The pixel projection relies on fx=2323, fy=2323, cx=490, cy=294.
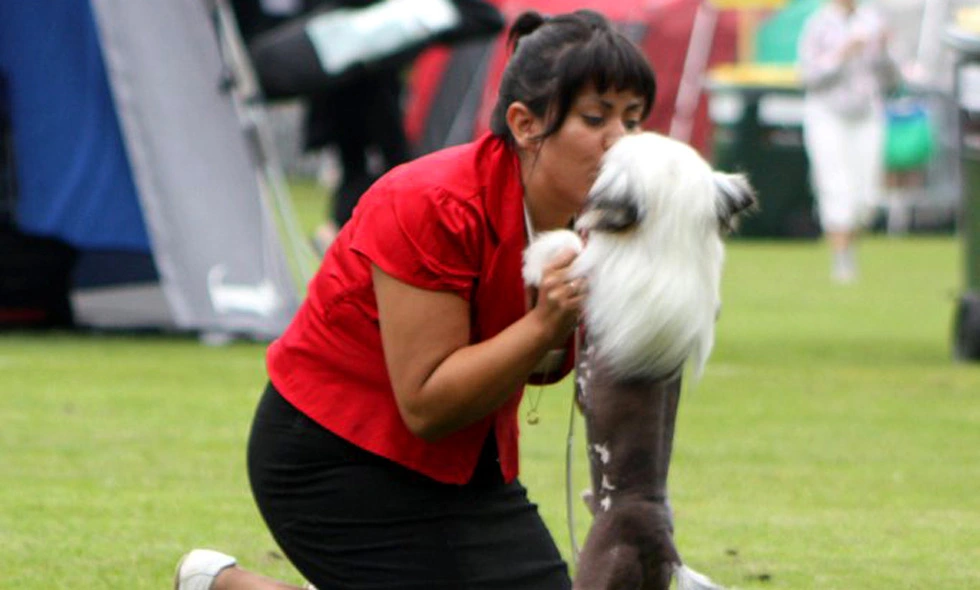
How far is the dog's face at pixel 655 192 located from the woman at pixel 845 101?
1243cm

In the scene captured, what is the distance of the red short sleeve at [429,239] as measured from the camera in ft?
12.6

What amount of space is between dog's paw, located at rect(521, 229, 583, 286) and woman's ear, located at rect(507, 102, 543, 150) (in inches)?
8.2

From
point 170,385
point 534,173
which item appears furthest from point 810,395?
point 534,173

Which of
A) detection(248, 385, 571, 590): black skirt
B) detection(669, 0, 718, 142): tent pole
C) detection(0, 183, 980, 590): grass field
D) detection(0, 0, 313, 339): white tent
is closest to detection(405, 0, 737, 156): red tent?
detection(669, 0, 718, 142): tent pole

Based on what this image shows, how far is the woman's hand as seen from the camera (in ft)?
11.9

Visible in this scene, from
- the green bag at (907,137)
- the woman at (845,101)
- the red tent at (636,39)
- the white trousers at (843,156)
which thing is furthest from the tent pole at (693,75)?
the white trousers at (843,156)

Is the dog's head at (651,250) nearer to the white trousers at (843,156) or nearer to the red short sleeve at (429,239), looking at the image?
the red short sleeve at (429,239)

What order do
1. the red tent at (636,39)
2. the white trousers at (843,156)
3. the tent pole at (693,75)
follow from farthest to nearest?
the tent pole at (693,75) → the red tent at (636,39) → the white trousers at (843,156)

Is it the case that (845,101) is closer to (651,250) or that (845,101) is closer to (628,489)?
(628,489)

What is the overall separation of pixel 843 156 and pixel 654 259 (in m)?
12.9

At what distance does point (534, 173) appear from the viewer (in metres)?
3.91

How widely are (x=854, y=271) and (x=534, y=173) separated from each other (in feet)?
43.6

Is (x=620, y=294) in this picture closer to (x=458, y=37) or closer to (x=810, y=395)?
(x=810, y=395)

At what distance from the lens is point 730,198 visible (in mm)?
3652
